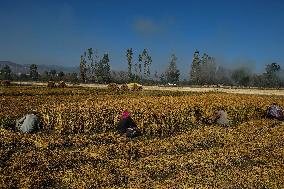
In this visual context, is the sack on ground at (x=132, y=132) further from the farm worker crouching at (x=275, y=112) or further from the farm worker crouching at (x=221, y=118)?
the farm worker crouching at (x=275, y=112)

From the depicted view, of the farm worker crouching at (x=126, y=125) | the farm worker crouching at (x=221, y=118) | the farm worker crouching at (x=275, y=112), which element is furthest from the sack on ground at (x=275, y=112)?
the farm worker crouching at (x=126, y=125)

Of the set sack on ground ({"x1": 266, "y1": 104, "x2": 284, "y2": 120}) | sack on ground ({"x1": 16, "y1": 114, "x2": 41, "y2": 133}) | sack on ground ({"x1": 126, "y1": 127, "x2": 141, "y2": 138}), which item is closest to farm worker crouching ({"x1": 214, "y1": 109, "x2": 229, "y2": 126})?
sack on ground ({"x1": 266, "y1": 104, "x2": 284, "y2": 120})

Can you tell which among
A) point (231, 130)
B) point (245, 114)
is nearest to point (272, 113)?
point (245, 114)

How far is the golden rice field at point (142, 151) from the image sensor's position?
500 inches

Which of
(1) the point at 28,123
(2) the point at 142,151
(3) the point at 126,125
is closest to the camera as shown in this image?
(2) the point at 142,151

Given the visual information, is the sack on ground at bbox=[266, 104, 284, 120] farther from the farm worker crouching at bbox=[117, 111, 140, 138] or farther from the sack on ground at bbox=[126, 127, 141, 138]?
the sack on ground at bbox=[126, 127, 141, 138]

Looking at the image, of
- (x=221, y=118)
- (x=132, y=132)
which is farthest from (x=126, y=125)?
(x=221, y=118)

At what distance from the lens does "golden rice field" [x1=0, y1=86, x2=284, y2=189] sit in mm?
12695

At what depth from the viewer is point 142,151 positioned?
16.7m

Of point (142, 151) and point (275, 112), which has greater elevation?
point (275, 112)

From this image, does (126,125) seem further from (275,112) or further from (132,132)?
(275,112)

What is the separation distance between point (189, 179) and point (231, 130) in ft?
36.0

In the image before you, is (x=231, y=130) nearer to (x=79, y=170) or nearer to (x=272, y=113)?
(x=272, y=113)

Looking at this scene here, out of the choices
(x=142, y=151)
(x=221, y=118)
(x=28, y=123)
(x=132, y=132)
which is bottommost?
(x=142, y=151)
